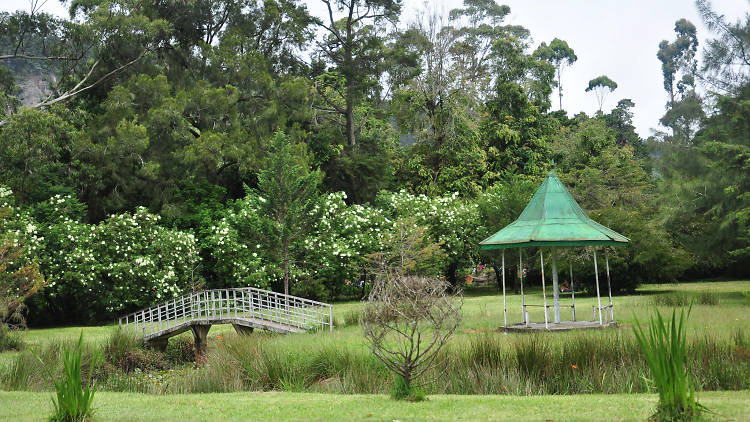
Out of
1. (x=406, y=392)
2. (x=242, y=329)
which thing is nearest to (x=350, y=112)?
(x=242, y=329)

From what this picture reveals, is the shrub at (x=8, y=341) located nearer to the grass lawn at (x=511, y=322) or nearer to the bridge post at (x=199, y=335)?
the grass lawn at (x=511, y=322)

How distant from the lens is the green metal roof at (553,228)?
1777 centimetres

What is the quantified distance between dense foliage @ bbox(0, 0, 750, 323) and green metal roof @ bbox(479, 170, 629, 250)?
6.26ft

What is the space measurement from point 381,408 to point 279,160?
19.5m

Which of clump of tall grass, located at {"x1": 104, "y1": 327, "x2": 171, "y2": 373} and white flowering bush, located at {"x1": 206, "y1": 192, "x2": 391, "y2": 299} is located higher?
white flowering bush, located at {"x1": 206, "y1": 192, "x2": 391, "y2": 299}

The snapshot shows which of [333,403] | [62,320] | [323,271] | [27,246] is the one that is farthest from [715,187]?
[62,320]

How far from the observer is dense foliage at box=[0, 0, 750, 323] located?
29062mm

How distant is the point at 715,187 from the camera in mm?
28688

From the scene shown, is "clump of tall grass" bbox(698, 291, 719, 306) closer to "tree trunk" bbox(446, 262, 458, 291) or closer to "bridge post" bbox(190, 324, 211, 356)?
"bridge post" bbox(190, 324, 211, 356)

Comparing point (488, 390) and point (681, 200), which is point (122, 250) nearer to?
point (488, 390)

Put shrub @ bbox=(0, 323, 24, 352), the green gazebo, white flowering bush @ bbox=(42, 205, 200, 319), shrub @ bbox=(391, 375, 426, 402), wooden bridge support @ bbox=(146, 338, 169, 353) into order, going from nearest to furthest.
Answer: shrub @ bbox=(391, 375, 426, 402) → the green gazebo → shrub @ bbox=(0, 323, 24, 352) → wooden bridge support @ bbox=(146, 338, 169, 353) → white flowering bush @ bbox=(42, 205, 200, 319)

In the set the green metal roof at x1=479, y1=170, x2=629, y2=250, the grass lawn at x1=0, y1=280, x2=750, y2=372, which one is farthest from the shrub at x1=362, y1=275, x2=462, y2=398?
the green metal roof at x1=479, y1=170, x2=629, y2=250

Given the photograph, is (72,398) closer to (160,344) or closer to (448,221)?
(160,344)

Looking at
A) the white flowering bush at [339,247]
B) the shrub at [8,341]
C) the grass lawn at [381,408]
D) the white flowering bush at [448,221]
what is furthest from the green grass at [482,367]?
the white flowering bush at [448,221]
